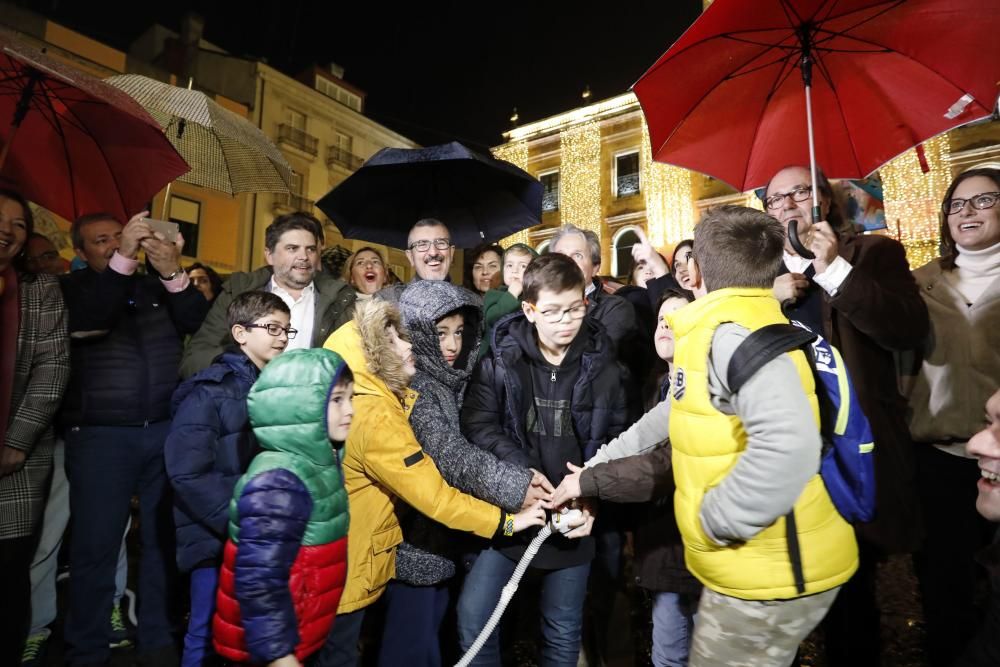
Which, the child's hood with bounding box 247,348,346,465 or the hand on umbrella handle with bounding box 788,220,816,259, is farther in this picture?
the hand on umbrella handle with bounding box 788,220,816,259

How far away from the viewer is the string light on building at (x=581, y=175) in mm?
24562

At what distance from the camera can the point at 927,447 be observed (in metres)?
2.69

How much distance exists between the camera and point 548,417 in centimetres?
257

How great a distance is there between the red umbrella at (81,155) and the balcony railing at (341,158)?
79.0 feet

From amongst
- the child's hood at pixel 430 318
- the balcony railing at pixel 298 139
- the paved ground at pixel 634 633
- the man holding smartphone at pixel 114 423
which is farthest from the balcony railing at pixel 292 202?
the child's hood at pixel 430 318

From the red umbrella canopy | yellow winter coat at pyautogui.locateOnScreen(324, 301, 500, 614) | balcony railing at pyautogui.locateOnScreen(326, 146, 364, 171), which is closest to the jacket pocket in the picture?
yellow winter coat at pyautogui.locateOnScreen(324, 301, 500, 614)

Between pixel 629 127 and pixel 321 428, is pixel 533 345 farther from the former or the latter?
pixel 629 127

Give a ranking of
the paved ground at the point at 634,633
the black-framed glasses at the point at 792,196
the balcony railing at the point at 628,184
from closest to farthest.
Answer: the black-framed glasses at the point at 792,196 < the paved ground at the point at 634,633 < the balcony railing at the point at 628,184

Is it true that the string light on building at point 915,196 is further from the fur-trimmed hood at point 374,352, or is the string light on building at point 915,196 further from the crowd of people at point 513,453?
the fur-trimmed hood at point 374,352

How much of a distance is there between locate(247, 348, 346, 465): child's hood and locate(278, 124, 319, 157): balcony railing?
2491 cm

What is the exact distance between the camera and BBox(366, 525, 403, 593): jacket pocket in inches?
88.7

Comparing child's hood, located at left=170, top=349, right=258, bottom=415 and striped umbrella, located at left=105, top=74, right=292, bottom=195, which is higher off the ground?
striped umbrella, located at left=105, top=74, right=292, bottom=195

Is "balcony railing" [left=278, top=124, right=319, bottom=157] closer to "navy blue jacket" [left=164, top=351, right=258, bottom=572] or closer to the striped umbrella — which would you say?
the striped umbrella

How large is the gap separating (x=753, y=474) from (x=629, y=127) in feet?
79.7
